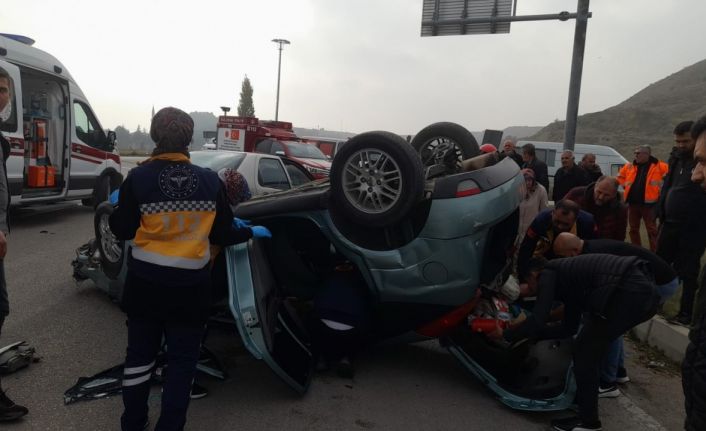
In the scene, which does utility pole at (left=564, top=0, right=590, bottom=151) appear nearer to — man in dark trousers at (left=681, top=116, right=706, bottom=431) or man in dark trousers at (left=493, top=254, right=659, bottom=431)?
man in dark trousers at (left=493, top=254, right=659, bottom=431)

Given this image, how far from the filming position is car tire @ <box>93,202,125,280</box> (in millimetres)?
4112

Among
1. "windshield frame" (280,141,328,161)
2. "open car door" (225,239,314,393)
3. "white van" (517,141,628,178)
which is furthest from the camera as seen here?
"white van" (517,141,628,178)

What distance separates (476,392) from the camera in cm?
351

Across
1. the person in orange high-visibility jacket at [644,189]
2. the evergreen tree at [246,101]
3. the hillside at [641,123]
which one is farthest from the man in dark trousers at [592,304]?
the evergreen tree at [246,101]

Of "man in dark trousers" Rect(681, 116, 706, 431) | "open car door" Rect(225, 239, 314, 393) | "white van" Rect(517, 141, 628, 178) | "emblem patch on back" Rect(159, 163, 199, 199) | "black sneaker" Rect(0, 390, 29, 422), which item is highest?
"white van" Rect(517, 141, 628, 178)

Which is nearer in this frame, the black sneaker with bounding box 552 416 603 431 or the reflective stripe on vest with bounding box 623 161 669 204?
the black sneaker with bounding box 552 416 603 431

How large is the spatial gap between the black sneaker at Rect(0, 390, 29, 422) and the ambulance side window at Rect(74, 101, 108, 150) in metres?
7.44

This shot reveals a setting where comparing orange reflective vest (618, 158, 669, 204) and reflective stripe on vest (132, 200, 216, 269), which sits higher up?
orange reflective vest (618, 158, 669, 204)

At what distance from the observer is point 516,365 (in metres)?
3.52

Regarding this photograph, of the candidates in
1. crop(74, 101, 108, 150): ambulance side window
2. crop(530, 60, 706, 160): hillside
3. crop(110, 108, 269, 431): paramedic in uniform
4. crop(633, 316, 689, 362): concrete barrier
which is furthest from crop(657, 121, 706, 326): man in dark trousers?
crop(530, 60, 706, 160): hillside

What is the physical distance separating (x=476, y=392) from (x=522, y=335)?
2.18ft

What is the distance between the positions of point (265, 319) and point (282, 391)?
1.82 ft

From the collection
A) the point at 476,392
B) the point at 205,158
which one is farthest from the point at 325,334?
the point at 205,158

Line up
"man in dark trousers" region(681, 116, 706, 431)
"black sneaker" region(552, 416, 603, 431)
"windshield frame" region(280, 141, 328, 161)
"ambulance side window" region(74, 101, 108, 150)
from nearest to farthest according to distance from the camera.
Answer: "man in dark trousers" region(681, 116, 706, 431)
"black sneaker" region(552, 416, 603, 431)
"ambulance side window" region(74, 101, 108, 150)
"windshield frame" region(280, 141, 328, 161)
